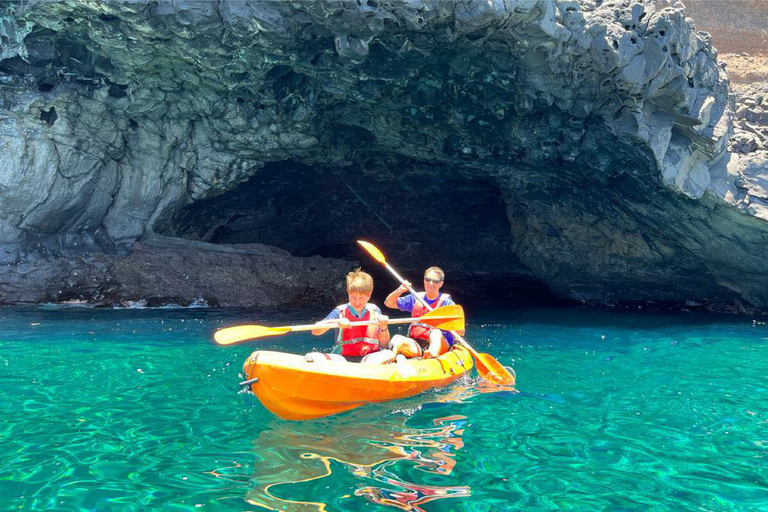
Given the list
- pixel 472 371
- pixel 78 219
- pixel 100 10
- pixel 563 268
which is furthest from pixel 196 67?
pixel 563 268

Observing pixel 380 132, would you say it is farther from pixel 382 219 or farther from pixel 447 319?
pixel 447 319

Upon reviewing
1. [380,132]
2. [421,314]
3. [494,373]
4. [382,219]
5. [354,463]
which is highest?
[380,132]

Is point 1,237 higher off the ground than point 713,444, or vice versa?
point 1,237

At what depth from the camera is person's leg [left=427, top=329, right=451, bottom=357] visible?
6.10 meters

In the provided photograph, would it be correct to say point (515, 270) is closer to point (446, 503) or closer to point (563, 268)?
point (563, 268)

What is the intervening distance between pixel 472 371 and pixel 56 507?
4096 millimetres

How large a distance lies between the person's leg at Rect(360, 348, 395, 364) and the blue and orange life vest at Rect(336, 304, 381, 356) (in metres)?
0.11

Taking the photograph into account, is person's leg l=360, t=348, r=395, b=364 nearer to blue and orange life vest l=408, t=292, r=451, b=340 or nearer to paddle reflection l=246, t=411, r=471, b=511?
paddle reflection l=246, t=411, r=471, b=511

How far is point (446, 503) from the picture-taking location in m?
3.40

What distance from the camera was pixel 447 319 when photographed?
6086mm

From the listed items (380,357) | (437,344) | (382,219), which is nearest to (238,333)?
(380,357)

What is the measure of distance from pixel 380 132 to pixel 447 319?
15.2ft

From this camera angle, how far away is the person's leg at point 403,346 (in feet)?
19.2

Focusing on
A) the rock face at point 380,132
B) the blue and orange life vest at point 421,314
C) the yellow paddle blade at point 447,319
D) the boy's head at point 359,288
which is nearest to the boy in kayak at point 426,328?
the blue and orange life vest at point 421,314
